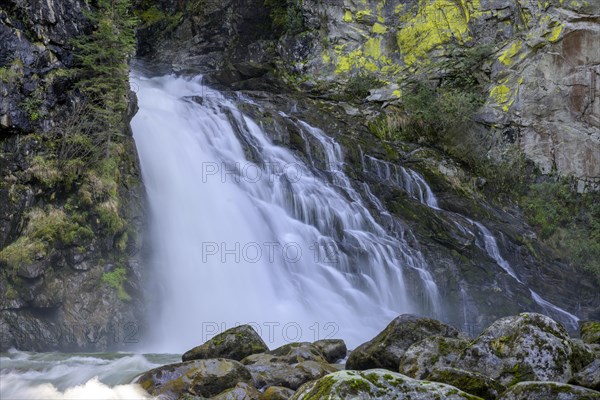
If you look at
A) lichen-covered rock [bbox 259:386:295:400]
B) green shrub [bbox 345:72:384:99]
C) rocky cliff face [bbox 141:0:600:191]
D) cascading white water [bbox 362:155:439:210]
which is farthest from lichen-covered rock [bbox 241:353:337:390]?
green shrub [bbox 345:72:384:99]

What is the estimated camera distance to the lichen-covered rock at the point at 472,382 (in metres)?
5.44

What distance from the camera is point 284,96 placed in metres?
20.2

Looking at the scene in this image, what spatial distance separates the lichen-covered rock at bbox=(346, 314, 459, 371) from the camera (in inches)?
308

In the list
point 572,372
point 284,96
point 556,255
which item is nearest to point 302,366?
point 572,372

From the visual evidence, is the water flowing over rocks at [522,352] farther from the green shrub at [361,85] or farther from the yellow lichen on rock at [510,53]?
the green shrub at [361,85]

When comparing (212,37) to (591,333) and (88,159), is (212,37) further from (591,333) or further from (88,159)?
(591,333)

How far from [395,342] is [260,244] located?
618cm

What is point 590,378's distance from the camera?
16.9ft

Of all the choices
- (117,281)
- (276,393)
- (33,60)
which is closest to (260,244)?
(117,281)

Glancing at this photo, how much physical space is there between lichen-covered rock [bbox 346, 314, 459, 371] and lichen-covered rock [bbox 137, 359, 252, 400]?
5.89 ft

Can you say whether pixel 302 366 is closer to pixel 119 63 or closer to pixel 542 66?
pixel 119 63

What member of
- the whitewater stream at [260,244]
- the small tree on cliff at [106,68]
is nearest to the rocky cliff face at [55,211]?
the small tree on cliff at [106,68]

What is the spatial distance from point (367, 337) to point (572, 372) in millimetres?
6084

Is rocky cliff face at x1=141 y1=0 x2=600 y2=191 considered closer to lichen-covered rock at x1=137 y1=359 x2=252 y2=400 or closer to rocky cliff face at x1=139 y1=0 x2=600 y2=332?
rocky cliff face at x1=139 y1=0 x2=600 y2=332
